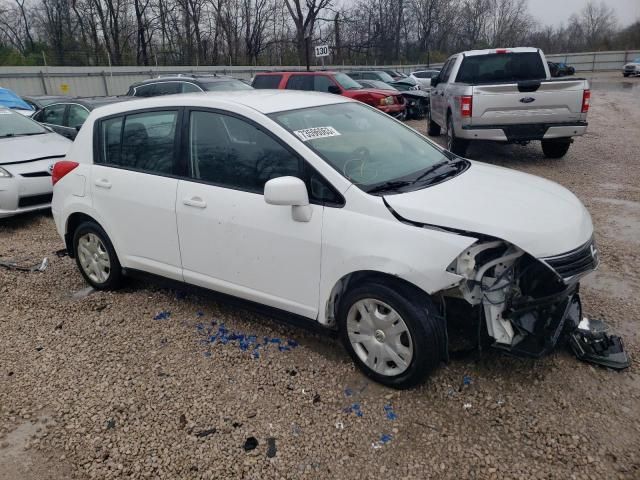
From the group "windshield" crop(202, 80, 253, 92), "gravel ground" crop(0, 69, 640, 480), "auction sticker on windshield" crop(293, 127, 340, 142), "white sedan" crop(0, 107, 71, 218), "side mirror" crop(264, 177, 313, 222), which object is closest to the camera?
"gravel ground" crop(0, 69, 640, 480)

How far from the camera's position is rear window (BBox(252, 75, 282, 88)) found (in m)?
13.9

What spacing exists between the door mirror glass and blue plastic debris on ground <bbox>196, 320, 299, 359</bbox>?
1132 mm

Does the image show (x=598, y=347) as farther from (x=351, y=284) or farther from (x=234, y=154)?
(x=234, y=154)

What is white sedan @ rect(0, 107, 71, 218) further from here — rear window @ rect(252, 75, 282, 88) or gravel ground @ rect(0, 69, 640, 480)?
rear window @ rect(252, 75, 282, 88)

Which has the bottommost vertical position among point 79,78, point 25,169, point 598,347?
point 598,347

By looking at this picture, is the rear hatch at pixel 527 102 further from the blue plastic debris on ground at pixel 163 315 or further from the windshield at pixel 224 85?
the windshield at pixel 224 85

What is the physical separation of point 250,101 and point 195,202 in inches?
31.6

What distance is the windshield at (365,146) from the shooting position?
3.19 metres

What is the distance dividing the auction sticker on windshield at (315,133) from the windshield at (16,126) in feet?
20.5

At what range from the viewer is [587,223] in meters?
3.04

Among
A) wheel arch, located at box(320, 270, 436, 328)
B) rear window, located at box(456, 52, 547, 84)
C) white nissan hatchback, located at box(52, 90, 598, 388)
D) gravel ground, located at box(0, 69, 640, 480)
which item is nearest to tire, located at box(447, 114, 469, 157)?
rear window, located at box(456, 52, 547, 84)

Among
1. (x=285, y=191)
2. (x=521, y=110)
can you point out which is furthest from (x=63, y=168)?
(x=521, y=110)

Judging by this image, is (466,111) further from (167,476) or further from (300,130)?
(167,476)

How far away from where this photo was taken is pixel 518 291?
289 centimetres
